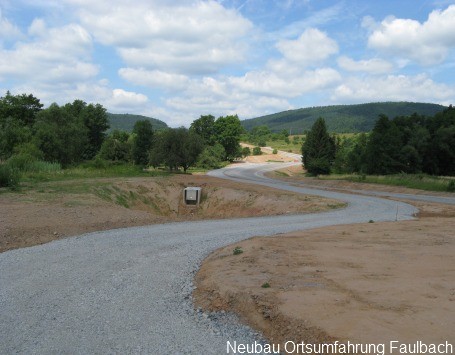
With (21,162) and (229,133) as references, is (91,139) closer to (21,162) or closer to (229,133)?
(229,133)

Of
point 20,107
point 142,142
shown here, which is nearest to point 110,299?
point 142,142

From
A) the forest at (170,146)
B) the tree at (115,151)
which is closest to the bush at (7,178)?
the forest at (170,146)

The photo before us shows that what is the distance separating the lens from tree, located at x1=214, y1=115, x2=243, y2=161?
4008 inches

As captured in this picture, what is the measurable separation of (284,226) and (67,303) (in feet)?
35.9

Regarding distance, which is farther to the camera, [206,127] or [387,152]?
[206,127]

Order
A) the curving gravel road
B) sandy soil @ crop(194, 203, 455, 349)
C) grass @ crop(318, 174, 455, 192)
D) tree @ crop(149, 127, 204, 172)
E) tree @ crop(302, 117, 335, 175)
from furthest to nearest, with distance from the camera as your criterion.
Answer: tree @ crop(302, 117, 335, 175), tree @ crop(149, 127, 204, 172), grass @ crop(318, 174, 455, 192), the curving gravel road, sandy soil @ crop(194, 203, 455, 349)

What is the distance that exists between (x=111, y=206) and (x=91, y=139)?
69.5 metres

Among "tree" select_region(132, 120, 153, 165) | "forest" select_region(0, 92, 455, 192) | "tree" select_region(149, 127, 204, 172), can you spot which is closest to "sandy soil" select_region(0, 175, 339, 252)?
"forest" select_region(0, 92, 455, 192)

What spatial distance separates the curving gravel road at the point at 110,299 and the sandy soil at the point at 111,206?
1599mm

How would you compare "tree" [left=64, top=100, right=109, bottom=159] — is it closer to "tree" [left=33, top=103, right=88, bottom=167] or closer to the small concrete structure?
"tree" [left=33, top=103, right=88, bottom=167]

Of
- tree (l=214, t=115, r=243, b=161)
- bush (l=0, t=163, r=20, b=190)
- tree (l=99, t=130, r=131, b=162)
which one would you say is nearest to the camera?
bush (l=0, t=163, r=20, b=190)

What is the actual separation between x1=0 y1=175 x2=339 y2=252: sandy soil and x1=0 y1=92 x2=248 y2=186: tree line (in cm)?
493

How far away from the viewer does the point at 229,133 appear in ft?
334

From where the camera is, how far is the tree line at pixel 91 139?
1970 inches
